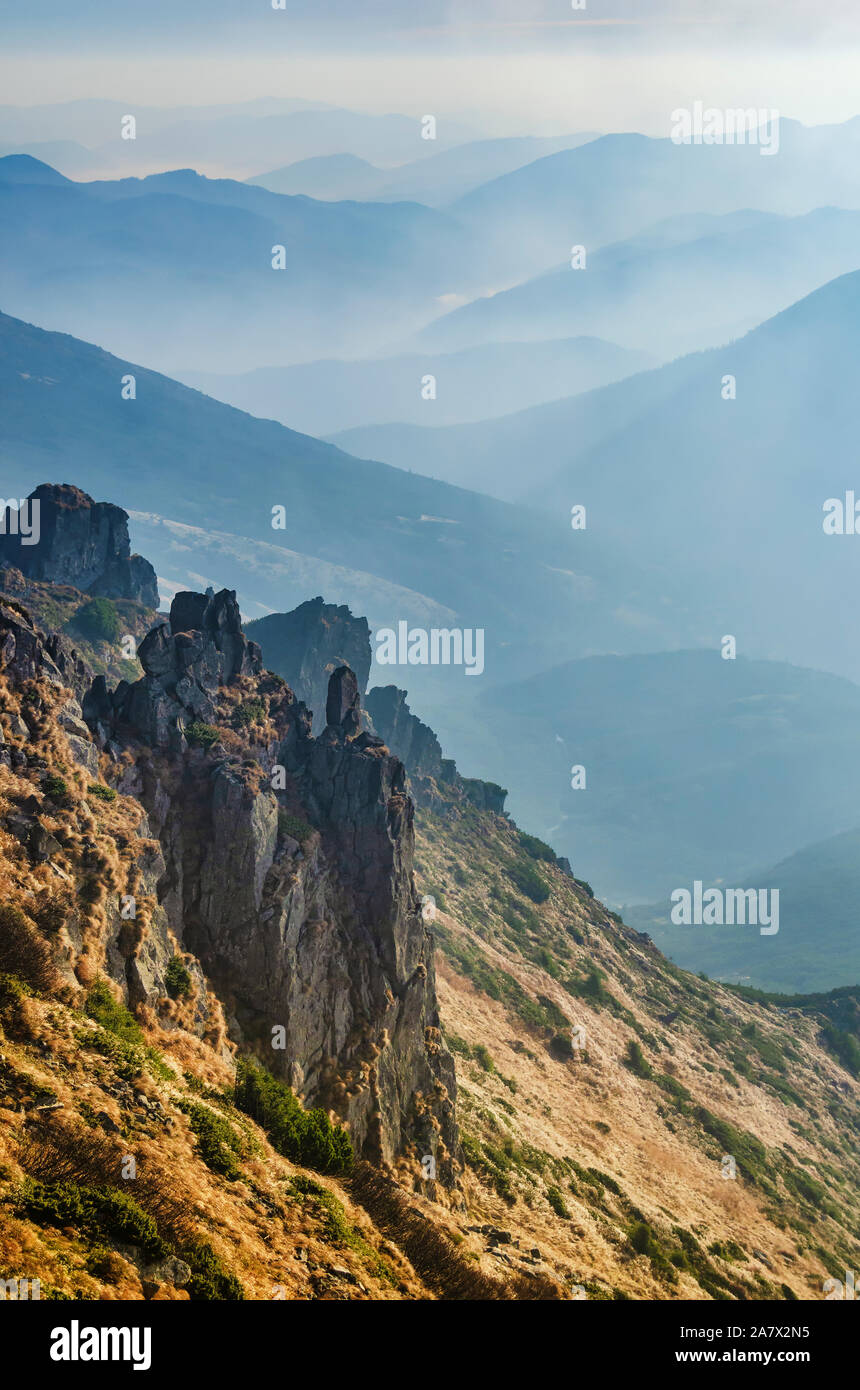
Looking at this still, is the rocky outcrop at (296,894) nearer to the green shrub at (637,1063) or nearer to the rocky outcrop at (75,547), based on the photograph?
the green shrub at (637,1063)

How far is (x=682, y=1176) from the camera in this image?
245 feet

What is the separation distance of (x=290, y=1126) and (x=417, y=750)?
122m

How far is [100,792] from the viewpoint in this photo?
129ft

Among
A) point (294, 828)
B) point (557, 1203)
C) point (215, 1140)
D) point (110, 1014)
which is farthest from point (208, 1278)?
point (557, 1203)

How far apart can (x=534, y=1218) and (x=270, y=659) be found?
119726mm

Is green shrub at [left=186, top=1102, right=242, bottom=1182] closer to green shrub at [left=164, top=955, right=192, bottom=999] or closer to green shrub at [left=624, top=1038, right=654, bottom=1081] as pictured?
green shrub at [left=164, top=955, right=192, bottom=999]

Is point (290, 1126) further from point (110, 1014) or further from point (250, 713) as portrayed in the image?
point (250, 713)

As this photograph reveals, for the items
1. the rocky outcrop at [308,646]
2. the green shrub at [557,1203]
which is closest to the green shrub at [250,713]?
the green shrub at [557,1203]

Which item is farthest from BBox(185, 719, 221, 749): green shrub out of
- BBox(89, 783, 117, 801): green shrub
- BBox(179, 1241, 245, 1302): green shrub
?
BBox(179, 1241, 245, 1302): green shrub

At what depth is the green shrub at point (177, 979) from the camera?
3656cm

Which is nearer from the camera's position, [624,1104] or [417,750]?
[624,1104]

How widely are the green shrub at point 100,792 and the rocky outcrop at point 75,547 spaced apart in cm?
10142

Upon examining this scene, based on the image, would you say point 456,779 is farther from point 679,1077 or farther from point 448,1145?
point 448,1145
